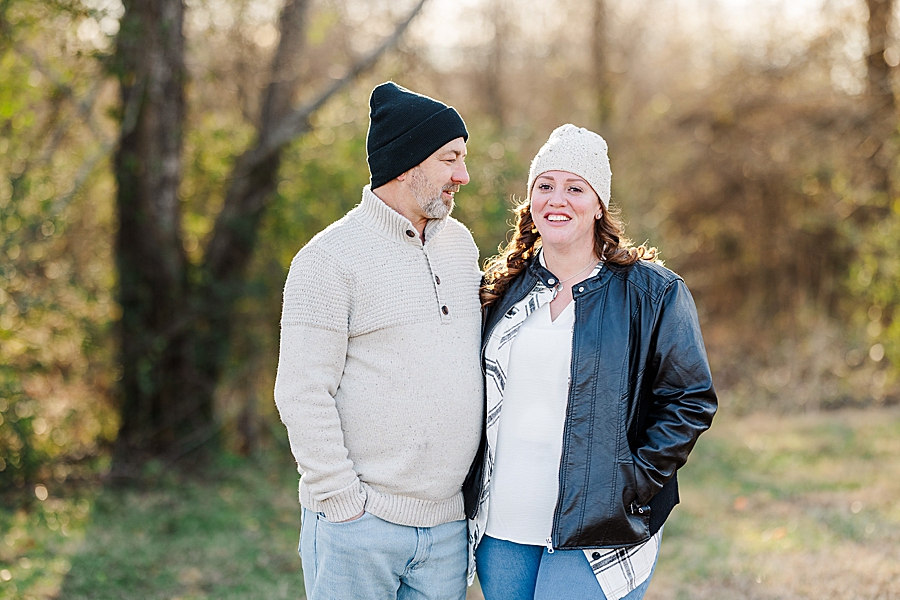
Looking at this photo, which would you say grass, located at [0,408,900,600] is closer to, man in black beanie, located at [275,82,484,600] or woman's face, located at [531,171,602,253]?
man in black beanie, located at [275,82,484,600]

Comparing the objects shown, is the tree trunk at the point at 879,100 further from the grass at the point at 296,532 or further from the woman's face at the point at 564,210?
the woman's face at the point at 564,210

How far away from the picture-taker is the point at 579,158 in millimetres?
2789

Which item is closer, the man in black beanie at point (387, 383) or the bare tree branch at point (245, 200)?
the man in black beanie at point (387, 383)

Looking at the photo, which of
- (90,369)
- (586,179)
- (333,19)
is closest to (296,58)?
(333,19)

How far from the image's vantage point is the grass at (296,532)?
4746 mm

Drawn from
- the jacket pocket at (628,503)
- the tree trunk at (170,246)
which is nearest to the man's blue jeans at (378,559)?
Answer: the jacket pocket at (628,503)

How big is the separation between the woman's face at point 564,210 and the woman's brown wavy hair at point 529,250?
44 mm

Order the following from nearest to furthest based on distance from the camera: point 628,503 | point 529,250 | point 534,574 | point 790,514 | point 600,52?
1. point 628,503
2. point 534,574
3. point 529,250
4. point 790,514
5. point 600,52

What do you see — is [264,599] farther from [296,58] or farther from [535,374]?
[296,58]

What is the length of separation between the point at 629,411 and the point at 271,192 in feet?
19.0

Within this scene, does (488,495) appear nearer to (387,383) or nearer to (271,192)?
(387,383)

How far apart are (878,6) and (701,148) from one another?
3.09 metres

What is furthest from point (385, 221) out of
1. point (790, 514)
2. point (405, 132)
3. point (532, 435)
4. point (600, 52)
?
point (600, 52)

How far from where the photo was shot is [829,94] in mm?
12062
